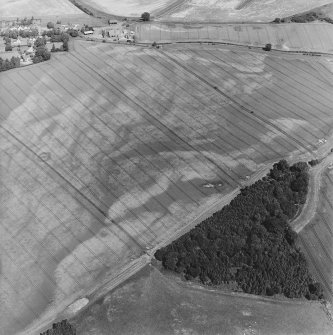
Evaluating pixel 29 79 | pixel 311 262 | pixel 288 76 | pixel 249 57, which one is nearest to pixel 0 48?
pixel 29 79

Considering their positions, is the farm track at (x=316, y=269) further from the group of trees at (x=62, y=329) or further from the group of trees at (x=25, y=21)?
the group of trees at (x=25, y=21)

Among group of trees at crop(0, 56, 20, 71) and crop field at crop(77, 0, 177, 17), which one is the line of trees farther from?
crop field at crop(77, 0, 177, 17)

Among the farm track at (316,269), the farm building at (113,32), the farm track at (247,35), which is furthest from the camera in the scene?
the farm building at (113,32)

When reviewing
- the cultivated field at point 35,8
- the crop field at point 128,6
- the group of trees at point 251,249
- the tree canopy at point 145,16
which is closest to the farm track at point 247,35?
the tree canopy at point 145,16

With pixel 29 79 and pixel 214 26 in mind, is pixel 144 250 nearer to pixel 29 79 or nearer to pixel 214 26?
pixel 29 79

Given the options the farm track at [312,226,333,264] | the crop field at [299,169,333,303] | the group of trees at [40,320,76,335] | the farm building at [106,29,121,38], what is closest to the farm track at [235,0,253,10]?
the farm building at [106,29,121,38]
